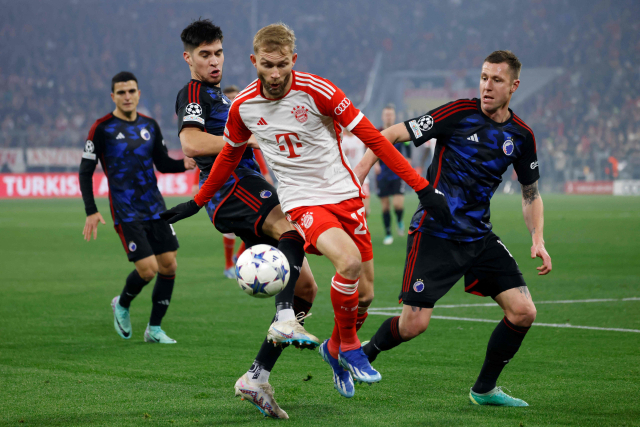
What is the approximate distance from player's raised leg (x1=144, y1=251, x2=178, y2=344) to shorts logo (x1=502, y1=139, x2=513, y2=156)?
340 centimetres

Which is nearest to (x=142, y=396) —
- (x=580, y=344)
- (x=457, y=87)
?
(x=580, y=344)

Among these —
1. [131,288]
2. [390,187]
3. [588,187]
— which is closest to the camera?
[131,288]

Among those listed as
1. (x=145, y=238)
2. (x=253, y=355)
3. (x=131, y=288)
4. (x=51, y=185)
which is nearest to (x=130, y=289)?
(x=131, y=288)

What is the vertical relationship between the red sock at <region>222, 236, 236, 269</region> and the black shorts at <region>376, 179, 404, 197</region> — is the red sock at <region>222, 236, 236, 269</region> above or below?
below

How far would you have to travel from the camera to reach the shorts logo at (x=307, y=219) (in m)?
4.17

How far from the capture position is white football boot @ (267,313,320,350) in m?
3.83

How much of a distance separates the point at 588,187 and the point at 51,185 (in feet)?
81.1

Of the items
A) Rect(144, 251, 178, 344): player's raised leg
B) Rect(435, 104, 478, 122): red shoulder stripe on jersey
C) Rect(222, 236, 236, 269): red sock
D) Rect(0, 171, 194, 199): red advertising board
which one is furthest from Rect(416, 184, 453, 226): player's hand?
Rect(0, 171, 194, 199): red advertising board

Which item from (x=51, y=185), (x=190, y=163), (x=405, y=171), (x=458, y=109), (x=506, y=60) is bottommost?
(x=51, y=185)

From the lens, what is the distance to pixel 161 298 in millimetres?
6797

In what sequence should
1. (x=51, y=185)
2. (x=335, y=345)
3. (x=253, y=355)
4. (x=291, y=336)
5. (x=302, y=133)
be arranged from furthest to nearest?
(x=51, y=185) → (x=253, y=355) → (x=335, y=345) → (x=302, y=133) → (x=291, y=336)

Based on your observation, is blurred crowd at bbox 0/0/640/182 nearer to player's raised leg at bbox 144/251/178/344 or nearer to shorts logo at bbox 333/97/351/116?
player's raised leg at bbox 144/251/178/344

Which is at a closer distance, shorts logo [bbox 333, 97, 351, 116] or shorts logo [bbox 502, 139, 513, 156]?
shorts logo [bbox 333, 97, 351, 116]

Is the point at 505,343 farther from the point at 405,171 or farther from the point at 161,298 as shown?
the point at 161,298
